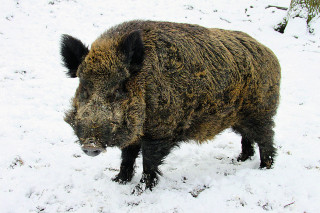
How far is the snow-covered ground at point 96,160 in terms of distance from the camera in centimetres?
368

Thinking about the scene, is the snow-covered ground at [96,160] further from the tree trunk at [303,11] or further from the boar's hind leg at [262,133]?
the tree trunk at [303,11]

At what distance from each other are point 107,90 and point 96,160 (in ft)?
7.36

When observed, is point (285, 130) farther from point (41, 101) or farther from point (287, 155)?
point (41, 101)

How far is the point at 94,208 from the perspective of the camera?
351 centimetres

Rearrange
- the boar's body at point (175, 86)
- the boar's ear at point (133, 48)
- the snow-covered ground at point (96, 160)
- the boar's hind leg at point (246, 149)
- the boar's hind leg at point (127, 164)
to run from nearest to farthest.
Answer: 1. the boar's ear at point (133, 48)
2. the boar's body at point (175, 86)
3. the snow-covered ground at point (96, 160)
4. the boar's hind leg at point (127, 164)
5. the boar's hind leg at point (246, 149)

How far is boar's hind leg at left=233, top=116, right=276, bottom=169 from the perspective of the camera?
463 cm

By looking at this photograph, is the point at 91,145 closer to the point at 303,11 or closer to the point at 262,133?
the point at 262,133

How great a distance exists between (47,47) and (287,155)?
28.6 feet

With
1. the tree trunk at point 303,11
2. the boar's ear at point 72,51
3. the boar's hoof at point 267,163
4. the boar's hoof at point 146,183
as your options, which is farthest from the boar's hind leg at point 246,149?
the tree trunk at point 303,11

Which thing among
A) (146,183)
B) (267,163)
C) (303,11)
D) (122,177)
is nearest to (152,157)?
(146,183)

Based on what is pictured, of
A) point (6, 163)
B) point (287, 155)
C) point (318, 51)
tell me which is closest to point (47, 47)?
point (6, 163)

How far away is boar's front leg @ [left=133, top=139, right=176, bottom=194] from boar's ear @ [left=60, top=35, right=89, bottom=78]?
1.35 m

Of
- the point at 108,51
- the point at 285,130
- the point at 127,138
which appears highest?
the point at 108,51

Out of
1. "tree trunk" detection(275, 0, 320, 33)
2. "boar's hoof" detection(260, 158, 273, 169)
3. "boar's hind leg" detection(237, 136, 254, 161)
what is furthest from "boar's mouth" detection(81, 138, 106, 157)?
"tree trunk" detection(275, 0, 320, 33)
